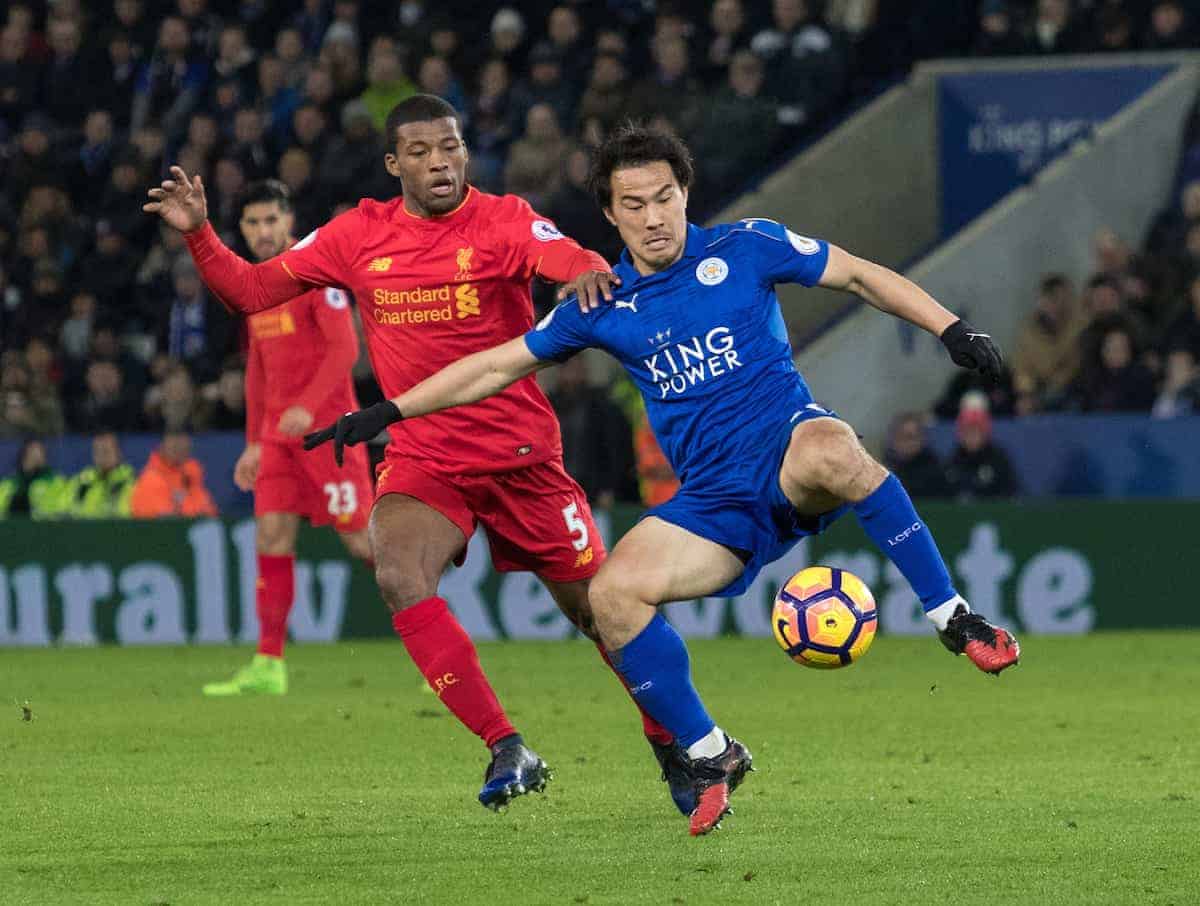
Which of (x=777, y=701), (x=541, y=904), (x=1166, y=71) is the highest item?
(x=1166, y=71)

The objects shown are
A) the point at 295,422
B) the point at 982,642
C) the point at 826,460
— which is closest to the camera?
the point at 982,642

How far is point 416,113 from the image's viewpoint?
7.84 m

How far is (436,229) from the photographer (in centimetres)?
800

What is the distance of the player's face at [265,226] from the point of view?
11414 millimetres

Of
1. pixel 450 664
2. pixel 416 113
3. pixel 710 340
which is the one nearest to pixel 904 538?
pixel 710 340

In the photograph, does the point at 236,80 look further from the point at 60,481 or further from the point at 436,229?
the point at 436,229

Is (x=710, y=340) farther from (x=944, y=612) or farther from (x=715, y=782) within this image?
(x=715, y=782)

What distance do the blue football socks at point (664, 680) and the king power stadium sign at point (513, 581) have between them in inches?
322

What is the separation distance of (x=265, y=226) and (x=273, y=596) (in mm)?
1942

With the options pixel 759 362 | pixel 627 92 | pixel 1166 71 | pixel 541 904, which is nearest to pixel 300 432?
pixel 759 362

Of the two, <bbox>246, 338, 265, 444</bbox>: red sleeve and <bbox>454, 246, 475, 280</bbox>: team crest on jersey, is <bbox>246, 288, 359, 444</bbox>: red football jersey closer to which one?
<bbox>246, 338, 265, 444</bbox>: red sleeve

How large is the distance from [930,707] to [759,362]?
435 cm

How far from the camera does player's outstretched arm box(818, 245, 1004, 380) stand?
6734 mm

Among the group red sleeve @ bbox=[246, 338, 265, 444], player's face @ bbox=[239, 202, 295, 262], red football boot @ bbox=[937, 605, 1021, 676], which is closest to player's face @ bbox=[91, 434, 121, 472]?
red sleeve @ bbox=[246, 338, 265, 444]
